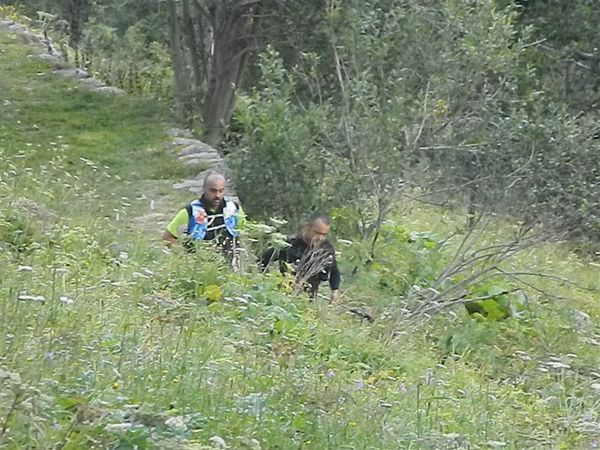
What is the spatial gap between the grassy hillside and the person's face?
29.6 inches

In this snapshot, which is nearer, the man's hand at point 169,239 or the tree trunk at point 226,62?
the man's hand at point 169,239

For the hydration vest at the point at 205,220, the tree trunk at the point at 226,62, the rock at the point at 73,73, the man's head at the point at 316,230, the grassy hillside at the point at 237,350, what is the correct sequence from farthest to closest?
the rock at the point at 73,73
the tree trunk at the point at 226,62
the man's head at the point at 316,230
the hydration vest at the point at 205,220
the grassy hillside at the point at 237,350

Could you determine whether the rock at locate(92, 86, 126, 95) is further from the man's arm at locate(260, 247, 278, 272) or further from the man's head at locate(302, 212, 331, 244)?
the man's head at locate(302, 212, 331, 244)

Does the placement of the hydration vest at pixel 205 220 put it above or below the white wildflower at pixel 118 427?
below

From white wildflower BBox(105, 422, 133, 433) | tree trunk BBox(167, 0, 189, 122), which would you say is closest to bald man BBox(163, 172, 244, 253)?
white wildflower BBox(105, 422, 133, 433)

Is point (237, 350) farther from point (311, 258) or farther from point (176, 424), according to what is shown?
point (311, 258)

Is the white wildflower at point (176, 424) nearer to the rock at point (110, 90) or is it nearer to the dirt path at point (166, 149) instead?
the dirt path at point (166, 149)

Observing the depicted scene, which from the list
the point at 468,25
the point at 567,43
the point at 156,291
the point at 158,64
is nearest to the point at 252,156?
the point at 468,25

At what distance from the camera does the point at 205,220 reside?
8664 millimetres

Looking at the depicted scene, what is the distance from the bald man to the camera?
8.57 m

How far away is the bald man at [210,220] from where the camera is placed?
28.1 ft

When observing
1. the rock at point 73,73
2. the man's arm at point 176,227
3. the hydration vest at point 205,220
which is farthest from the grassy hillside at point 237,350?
the rock at point 73,73

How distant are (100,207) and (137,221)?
0.60 metres

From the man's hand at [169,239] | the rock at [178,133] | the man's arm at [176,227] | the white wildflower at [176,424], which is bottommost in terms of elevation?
the rock at [178,133]
